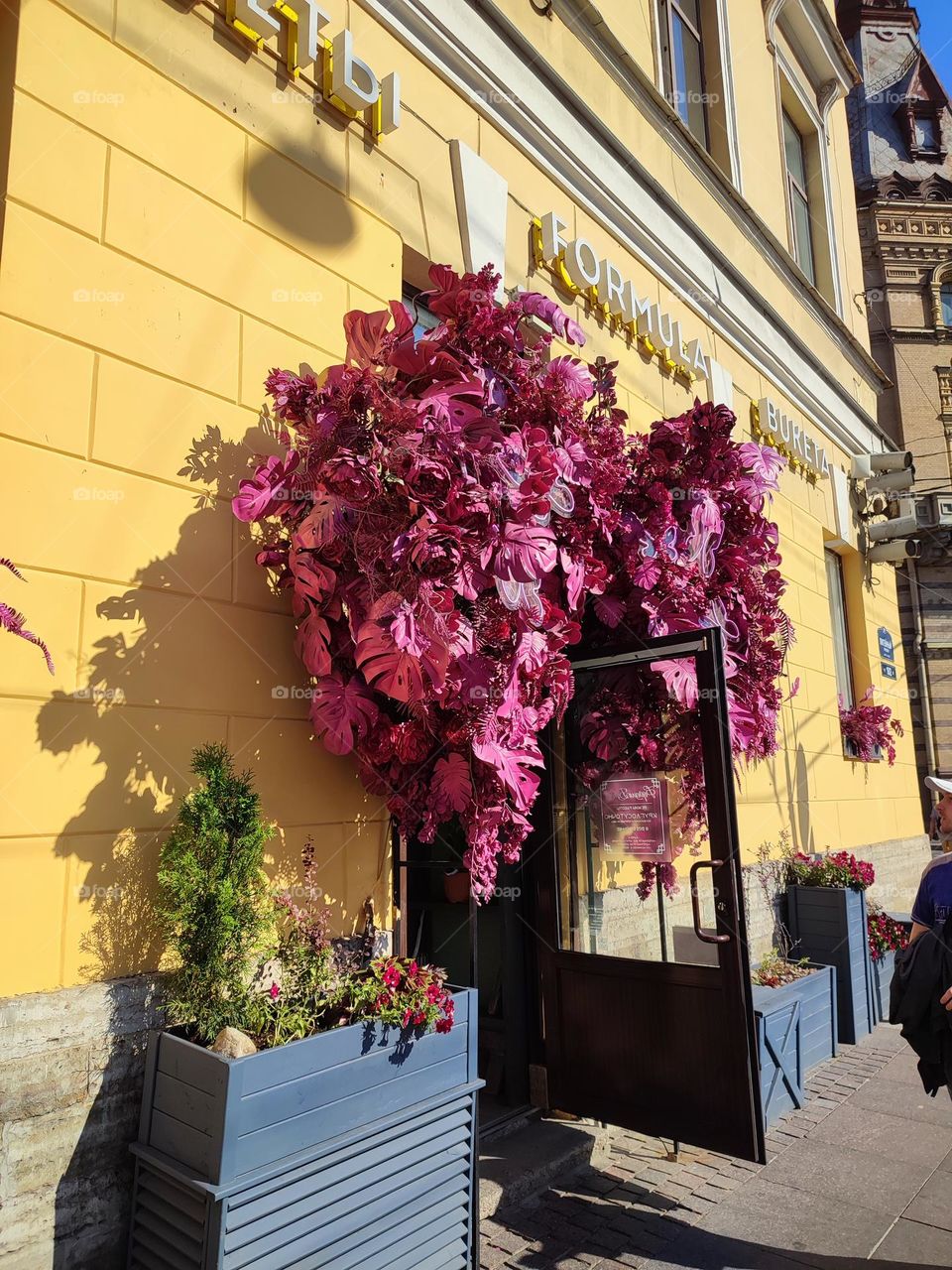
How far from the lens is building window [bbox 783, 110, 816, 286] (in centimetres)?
1026

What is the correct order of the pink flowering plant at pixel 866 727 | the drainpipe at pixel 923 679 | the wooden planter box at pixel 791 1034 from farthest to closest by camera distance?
the drainpipe at pixel 923 679
the pink flowering plant at pixel 866 727
the wooden planter box at pixel 791 1034

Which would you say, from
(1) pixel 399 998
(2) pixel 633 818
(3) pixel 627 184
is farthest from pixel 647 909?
(3) pixel 627 184

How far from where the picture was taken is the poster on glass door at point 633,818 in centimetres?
414

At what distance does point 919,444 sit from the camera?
16.5 m

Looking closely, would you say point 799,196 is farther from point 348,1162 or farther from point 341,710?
point 348,1162

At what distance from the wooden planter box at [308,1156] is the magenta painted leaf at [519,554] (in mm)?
1437

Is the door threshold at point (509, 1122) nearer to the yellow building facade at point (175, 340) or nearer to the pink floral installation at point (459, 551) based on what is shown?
the yellow building facade at point (175, 340)

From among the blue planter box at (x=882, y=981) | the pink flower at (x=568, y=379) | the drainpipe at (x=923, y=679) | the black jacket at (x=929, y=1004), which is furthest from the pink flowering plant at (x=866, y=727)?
the drainpipe at (x=923, y=679)

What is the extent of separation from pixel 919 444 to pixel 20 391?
1693 centimetres

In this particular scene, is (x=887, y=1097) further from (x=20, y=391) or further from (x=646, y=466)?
(x=20, y=391)

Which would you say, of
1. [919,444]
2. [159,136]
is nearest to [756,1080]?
[159,136]

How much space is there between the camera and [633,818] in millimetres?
4227

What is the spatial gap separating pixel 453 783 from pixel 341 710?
468mm

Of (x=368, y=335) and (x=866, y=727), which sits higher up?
(x=368, y=335)
